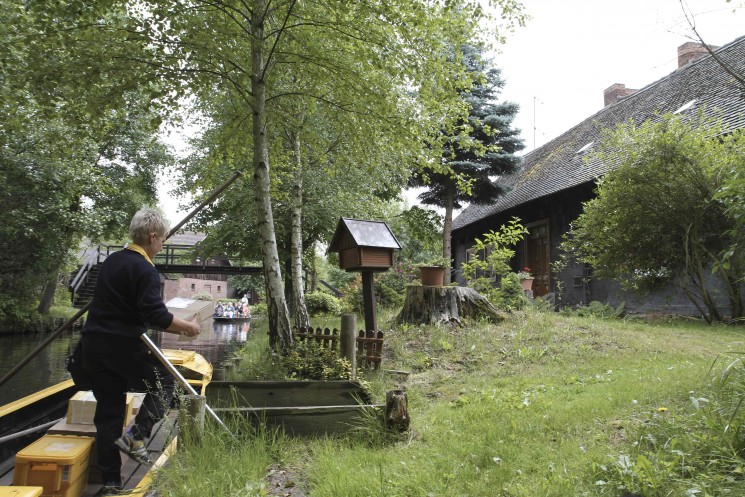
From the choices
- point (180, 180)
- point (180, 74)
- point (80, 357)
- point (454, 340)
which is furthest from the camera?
point (180, 180)

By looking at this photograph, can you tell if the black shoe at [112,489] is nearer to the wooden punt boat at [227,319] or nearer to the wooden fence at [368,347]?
the wooden fence at [368,347]

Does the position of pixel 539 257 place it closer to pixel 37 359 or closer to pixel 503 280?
pixel 503 280

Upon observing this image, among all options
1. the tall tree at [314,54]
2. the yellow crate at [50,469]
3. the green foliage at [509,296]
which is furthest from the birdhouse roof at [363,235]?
the green foliage at [509,296]

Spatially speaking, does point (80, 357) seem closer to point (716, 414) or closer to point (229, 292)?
point (716, 414)

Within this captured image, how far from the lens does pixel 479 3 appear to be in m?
7.25

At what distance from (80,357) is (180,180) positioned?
18216mm

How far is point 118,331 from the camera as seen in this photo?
3330 millimetres

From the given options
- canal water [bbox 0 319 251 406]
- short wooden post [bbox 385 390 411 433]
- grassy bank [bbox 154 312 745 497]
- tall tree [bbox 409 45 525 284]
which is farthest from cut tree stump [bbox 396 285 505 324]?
tall tree [bbox 409 45 525 284]

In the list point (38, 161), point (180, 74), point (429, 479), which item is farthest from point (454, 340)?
point (38, 161)

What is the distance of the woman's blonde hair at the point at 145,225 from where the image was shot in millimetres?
3477

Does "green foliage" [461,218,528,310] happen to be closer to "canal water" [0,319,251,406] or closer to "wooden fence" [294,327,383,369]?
"wooden fence" [294,327,383,369]

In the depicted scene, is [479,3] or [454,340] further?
[454,340]

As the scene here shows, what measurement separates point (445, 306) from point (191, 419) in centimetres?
615

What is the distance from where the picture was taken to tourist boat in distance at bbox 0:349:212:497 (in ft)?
10.5
